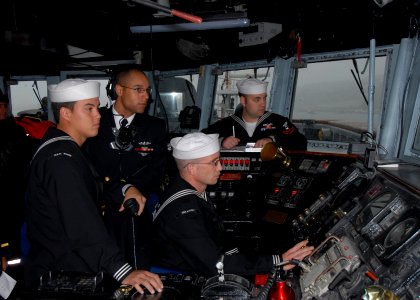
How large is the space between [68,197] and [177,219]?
1.61 ft

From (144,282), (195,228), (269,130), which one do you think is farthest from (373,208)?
(269,130)

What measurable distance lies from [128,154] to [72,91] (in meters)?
0.87

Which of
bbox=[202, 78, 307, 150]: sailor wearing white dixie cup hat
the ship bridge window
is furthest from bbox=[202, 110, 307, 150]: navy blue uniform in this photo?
the ship bridge window

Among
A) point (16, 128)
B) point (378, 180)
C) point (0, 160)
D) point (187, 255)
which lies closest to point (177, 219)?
point (187, 255)

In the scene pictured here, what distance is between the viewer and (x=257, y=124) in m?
3.24

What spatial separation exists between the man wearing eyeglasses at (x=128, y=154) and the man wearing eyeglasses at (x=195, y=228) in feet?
2.48

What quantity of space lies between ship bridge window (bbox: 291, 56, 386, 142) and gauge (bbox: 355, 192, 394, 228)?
161 centimetres

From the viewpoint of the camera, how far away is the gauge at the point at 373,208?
5.00 ft

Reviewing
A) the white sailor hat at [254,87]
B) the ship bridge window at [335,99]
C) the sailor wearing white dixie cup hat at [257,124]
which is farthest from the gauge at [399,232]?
the white sailor hat at [254,87]

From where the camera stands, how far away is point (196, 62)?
4.64 meters

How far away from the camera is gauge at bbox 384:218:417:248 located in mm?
1297

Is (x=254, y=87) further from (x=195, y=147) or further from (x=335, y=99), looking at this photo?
(x=195, y=147)

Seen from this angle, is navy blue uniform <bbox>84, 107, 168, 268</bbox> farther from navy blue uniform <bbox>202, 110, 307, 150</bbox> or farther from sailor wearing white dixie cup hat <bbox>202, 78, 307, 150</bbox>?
navy blue uniform <bbox>202, 110, 307, 150</bbox>

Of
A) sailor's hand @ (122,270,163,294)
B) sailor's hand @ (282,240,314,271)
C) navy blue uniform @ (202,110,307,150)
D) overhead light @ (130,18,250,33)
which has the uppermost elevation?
overhead light @ (130,18,250,33)
